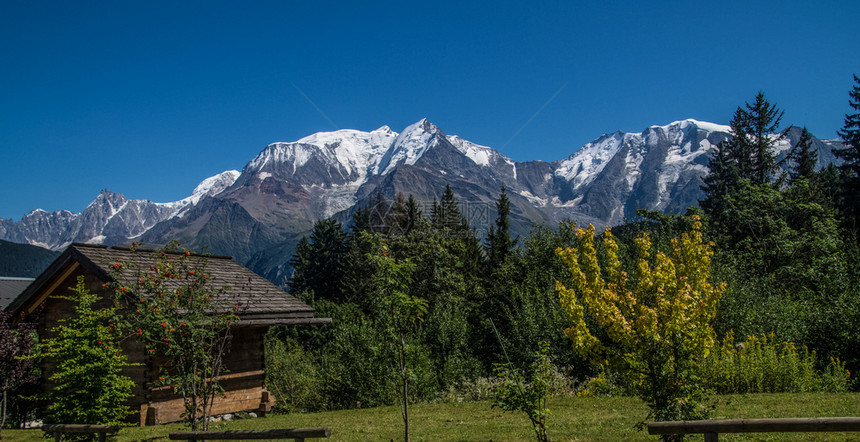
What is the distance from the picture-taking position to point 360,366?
16.8 meters

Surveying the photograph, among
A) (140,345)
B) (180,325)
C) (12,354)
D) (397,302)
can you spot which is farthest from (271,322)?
(397,302)

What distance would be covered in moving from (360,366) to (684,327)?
1125 cm

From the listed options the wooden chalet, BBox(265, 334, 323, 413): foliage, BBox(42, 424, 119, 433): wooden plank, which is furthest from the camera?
BBox(265, 334, 323, 413): foliage

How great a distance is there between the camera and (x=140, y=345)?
46.3 feet

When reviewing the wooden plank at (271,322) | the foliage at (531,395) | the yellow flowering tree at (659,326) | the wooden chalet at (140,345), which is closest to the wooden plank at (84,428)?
the wooden chalet at (140,345)

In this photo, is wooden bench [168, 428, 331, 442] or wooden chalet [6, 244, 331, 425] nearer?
wooden bench [168, 428, 331, 442]

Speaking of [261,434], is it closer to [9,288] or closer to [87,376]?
[87,376]

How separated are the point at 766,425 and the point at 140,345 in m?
14.4

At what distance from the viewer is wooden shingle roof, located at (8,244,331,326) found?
14.5 meters

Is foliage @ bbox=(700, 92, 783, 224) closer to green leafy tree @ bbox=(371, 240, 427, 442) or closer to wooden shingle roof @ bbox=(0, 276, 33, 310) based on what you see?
green leafy tree @ bbox=(371, 240, 427, 442)

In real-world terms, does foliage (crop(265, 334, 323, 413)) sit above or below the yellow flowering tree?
below

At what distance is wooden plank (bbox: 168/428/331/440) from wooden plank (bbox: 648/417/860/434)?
4.22 meters

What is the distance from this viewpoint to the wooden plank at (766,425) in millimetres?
5582

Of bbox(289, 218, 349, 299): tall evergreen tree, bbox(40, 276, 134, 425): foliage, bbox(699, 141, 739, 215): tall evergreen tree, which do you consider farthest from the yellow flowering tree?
bbox(699, 141, 739, 215): tall evergreen tree
